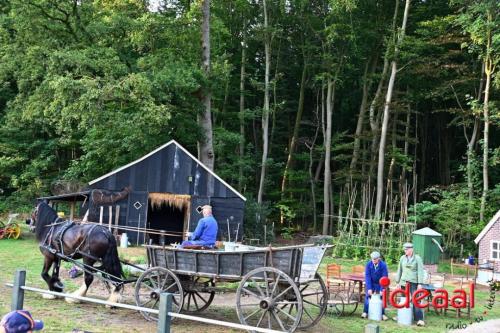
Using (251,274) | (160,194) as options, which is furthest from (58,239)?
(160,194)

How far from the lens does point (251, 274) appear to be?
346 inches

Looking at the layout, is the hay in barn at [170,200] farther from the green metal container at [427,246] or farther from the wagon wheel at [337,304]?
the wagon wheel at [337,304]

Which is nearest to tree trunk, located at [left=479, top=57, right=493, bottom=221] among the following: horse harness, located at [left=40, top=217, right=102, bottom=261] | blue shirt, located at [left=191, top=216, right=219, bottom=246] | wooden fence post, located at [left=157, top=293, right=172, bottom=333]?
blue shirt, located at [left=191, top=216, right=219, bottom=246]

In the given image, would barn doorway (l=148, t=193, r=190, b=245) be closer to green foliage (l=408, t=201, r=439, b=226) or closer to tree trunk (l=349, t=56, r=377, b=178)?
tree trunk (l=349, t=56, r=377, b=178)

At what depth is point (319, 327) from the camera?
9.91 meters

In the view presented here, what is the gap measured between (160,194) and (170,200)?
0.51m

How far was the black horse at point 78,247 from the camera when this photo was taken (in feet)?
34.8

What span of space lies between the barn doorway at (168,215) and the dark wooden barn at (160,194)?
1.7 inches

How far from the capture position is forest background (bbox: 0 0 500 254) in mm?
23688

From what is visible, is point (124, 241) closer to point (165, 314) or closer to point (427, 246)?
point (427, 246)

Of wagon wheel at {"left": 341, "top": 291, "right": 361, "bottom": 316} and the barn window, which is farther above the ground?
the barn window

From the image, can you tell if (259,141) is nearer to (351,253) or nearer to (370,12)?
(370,12)

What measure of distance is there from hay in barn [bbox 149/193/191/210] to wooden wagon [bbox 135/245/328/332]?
1321 cm

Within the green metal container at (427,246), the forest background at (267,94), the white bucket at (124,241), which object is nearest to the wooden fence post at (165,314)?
the white bucket at (124,241)
